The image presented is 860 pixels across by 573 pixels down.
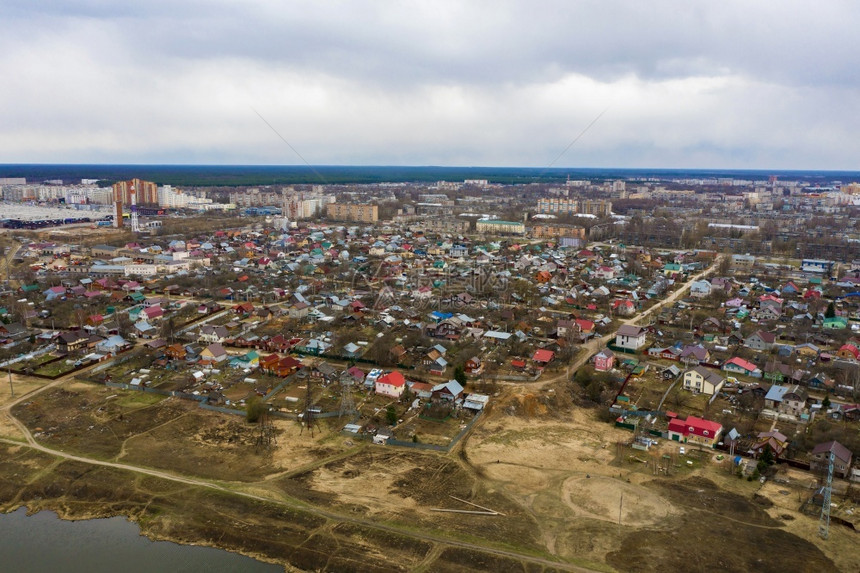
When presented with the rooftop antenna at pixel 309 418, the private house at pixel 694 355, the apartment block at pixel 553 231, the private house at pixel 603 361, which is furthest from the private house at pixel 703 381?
the apartment block at pixel 553 231

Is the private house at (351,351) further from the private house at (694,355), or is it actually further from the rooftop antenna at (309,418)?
the private house at (694,355)

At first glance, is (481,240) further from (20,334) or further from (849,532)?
(849,532)

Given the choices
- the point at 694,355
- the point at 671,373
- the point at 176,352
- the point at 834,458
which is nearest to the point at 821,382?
the point at 694,355

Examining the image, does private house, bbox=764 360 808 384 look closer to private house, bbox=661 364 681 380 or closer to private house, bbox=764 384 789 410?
private house, bbox=764 384 789 410

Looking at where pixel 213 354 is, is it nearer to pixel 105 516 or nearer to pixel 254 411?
pixel 254 411

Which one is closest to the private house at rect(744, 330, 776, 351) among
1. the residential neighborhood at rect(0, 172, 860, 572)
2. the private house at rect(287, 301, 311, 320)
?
the residential neighborhood at rect(0, 172, 860, 572)
